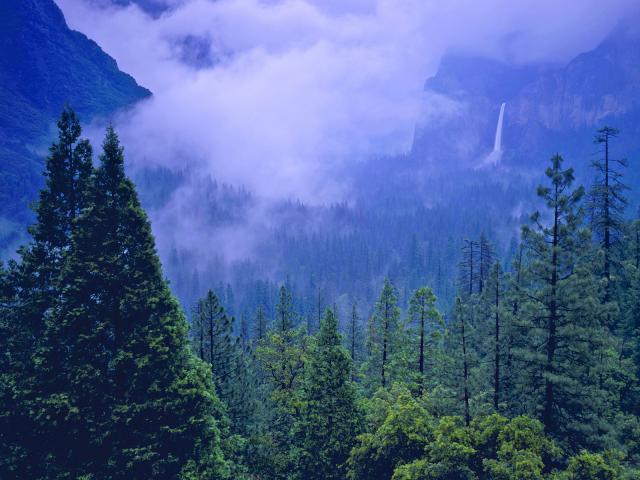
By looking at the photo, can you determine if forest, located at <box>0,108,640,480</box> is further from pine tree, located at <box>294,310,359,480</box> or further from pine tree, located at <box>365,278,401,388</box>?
pine tree, located at <box>365,278,401,388</box>

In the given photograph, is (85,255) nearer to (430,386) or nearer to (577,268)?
(577,268)

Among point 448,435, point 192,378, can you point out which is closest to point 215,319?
→ point 192,378

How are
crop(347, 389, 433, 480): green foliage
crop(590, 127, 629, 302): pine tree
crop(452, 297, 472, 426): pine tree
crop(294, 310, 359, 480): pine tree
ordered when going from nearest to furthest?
1. crop(347, 389, 433, 480): green foliage
2. crop(452, 297, 472, 426): pine tree
3. crop(294, 310, 359, 480): pine tree
4. crop(590, 127, 629, 302): pine tree

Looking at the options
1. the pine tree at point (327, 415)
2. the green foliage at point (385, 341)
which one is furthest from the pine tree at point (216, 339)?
the green foliage at point (385, 341)

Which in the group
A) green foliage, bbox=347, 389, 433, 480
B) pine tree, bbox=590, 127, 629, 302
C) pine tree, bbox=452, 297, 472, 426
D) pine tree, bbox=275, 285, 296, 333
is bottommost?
green foliage, bbox=347, 389, 433, 480

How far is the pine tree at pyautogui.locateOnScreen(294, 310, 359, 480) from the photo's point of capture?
20.7 metres

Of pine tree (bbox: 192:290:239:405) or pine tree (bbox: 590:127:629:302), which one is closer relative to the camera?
pine tree (bbox: 590:127:629:302)

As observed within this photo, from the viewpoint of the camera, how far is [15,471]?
A: 1200cm

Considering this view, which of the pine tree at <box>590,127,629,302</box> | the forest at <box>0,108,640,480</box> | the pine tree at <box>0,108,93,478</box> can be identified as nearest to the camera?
the pine tree at <box>0,108,93,478</box>

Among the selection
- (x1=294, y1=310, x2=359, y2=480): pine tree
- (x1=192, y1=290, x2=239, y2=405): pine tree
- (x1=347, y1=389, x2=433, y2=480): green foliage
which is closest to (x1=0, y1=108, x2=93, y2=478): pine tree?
(x1=192, y1=290, x2=239, y2=405): pine tree

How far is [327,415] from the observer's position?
21109 millimetres

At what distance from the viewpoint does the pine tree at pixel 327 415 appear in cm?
2067

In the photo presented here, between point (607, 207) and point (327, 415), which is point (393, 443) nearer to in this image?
point (327, 415)

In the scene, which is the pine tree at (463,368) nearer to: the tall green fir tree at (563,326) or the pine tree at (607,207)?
→ the tall green fir tree at (563,326)
